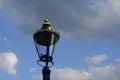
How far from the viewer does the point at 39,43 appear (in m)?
17.0

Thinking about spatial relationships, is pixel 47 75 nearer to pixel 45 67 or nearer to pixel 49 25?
pixel 45 67

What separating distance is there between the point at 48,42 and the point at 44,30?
1.99 ft

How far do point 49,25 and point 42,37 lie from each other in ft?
2.82

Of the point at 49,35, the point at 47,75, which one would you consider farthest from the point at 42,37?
the point at 47,75

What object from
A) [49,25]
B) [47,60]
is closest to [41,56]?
[47,60]

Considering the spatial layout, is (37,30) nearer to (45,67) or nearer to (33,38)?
(33,38)

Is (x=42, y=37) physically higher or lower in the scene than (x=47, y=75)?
higher

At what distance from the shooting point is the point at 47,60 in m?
16.9

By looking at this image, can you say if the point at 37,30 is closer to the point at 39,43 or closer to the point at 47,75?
the point at 39,43

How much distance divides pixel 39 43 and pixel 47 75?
1375mm

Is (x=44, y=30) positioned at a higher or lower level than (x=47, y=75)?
higher

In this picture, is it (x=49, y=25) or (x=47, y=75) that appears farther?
(x=49, y=25)

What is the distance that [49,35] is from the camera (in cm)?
1708

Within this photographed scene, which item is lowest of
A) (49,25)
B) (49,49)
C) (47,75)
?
(47,75)
